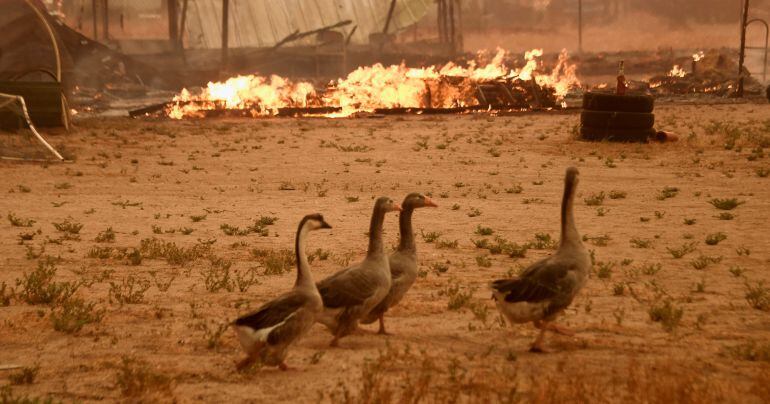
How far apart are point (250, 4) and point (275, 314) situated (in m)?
81.3

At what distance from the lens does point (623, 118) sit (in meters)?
24.5

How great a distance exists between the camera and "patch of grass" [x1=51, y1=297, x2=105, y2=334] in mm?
8180

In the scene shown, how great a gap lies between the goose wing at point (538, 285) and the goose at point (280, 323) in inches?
56.1

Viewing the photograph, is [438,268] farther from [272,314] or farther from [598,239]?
[272,314]

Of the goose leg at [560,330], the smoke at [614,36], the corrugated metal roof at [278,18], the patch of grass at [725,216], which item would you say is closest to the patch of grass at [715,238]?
the patch of grass at [725,216]

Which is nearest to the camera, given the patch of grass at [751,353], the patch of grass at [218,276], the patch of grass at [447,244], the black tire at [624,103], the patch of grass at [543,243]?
the patch of grass at [751,353]

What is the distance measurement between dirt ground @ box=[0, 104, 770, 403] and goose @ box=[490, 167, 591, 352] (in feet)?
0.93

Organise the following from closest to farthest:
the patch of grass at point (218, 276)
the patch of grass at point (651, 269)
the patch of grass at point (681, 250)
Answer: the patch of grass at point (218, 276), the patch of grass at point (651, 269), the patch of grass at point (681, 250)

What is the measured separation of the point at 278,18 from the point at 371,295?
81.6m

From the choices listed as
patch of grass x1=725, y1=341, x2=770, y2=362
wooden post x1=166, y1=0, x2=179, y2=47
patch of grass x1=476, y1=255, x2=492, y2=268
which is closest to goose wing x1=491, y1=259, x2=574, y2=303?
patch of grass x1=725, y1=341, x2=770, y2=362

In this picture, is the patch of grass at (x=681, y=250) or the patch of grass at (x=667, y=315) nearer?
the patch of grass at (x=667, y=315)

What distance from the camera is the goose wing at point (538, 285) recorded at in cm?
752

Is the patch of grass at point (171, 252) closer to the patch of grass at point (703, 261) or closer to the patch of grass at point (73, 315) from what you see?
the patch of grass at point (73, 315)

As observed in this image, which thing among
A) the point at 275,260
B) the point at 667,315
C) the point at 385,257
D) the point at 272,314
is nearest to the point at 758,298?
the point at 667,315
